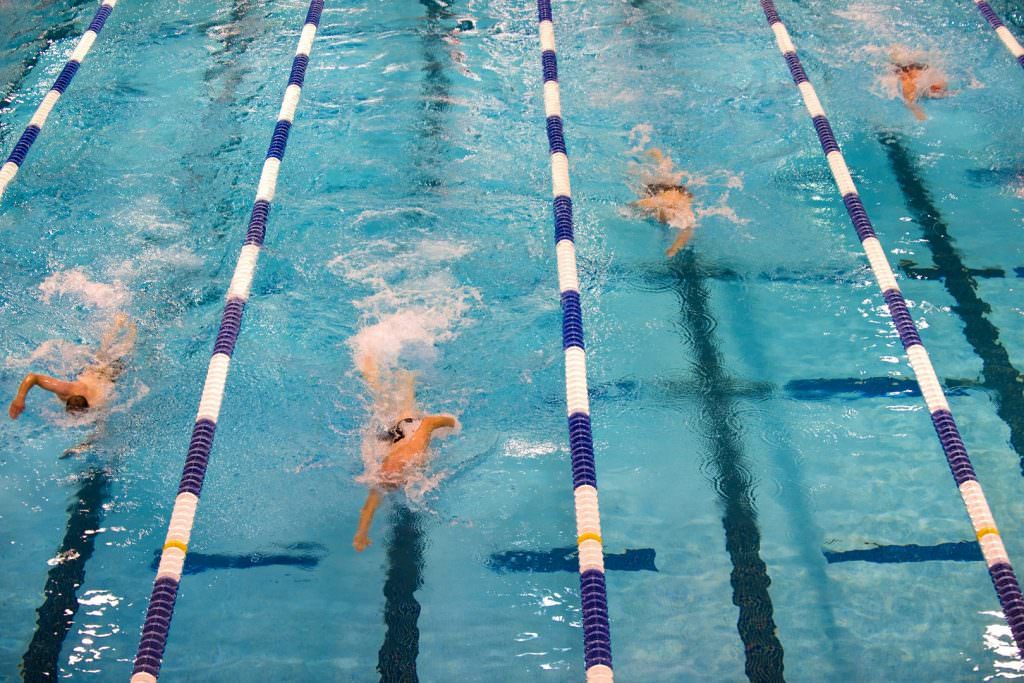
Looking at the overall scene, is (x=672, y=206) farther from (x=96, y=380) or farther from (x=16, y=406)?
(x=16, y=406)

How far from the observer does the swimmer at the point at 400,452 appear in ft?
13.3

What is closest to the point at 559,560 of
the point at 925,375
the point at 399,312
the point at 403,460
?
the point at 403,460

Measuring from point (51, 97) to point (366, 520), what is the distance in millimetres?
4059

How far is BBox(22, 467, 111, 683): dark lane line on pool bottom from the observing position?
349cm

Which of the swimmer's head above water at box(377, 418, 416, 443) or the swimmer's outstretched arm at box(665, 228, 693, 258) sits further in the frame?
the swimmer's outstretched arm at box(665, 228, 693, 258)

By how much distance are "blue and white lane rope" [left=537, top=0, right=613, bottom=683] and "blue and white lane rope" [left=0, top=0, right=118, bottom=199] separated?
3239 mm

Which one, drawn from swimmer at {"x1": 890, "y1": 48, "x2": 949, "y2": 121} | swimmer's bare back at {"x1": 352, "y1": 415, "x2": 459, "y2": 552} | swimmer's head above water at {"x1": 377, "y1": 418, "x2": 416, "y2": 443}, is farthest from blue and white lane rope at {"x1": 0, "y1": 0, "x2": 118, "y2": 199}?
swimmer at {"x1": 890, "y1": 48, "x2": 949, "y2": 121}

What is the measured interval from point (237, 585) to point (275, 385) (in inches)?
46.4

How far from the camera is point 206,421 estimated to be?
393 centimetres

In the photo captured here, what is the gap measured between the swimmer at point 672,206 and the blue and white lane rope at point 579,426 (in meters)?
0.60

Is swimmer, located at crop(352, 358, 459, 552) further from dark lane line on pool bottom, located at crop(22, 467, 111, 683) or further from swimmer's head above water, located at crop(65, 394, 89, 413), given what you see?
swimmer's head above water, located at crop(65, 394, 89, 413)

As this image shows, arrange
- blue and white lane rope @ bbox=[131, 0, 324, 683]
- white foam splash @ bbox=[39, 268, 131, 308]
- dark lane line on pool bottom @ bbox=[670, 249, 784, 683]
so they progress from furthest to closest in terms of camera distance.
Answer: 1. white foam splash @ bbox=[39, 268, 131, 308]
2. dark lane line on pool bottom @ bbox=[670, 249, 784, 683]
3. blue and white lane rope @ bbox=[131, 0, 324, 683]

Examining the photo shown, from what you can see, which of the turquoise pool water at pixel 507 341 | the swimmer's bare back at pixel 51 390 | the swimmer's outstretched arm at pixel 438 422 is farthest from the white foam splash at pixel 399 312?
the swimmer's bare back at pixel 51 390

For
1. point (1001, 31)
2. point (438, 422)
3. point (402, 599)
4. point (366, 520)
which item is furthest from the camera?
point (1001, 31)
